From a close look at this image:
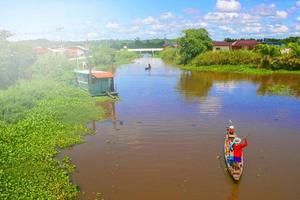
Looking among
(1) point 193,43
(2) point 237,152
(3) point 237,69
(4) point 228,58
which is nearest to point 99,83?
(2) point 237,152

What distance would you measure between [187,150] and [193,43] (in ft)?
175

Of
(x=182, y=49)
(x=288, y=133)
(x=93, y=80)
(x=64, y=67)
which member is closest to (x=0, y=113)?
(x=93, y=80)

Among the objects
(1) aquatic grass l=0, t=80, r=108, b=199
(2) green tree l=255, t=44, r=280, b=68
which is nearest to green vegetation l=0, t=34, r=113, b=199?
(1) aquatic grass l=0, t=80, r=108, b=199

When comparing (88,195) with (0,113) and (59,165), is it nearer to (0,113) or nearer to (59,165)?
(59,165)

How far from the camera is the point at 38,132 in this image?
2062cm

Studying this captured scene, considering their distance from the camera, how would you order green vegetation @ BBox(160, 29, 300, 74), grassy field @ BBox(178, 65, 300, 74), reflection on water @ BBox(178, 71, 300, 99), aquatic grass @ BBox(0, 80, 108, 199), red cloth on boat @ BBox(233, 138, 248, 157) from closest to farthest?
aquatic grass @ BBox(0, 80, 108, 199), red cloth on boat @ BBox(233, 138, 248, 157), reflection on water @ BBox(178, 71, 300, 99), grassy field @ BBox(178, 65, 300, 74), green vegetation @ BBox(160, 29, 300, 74)

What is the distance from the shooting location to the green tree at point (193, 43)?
69938 mm

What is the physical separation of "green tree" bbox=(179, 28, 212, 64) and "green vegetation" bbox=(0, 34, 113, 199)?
118ft

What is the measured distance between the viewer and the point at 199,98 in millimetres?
34438

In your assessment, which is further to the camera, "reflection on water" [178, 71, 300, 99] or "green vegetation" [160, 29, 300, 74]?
"green vegetation" [160, 29, 300, 74]

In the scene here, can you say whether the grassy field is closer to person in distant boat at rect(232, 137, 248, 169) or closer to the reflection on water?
the reflection on water

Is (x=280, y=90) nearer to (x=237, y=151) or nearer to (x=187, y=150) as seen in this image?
(x=187, y=150)

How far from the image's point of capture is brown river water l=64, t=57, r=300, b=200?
48.0ft

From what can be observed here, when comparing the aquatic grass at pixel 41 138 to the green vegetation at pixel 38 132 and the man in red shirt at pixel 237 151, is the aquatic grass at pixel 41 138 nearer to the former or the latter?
the green vegetation at pixel 38 132
